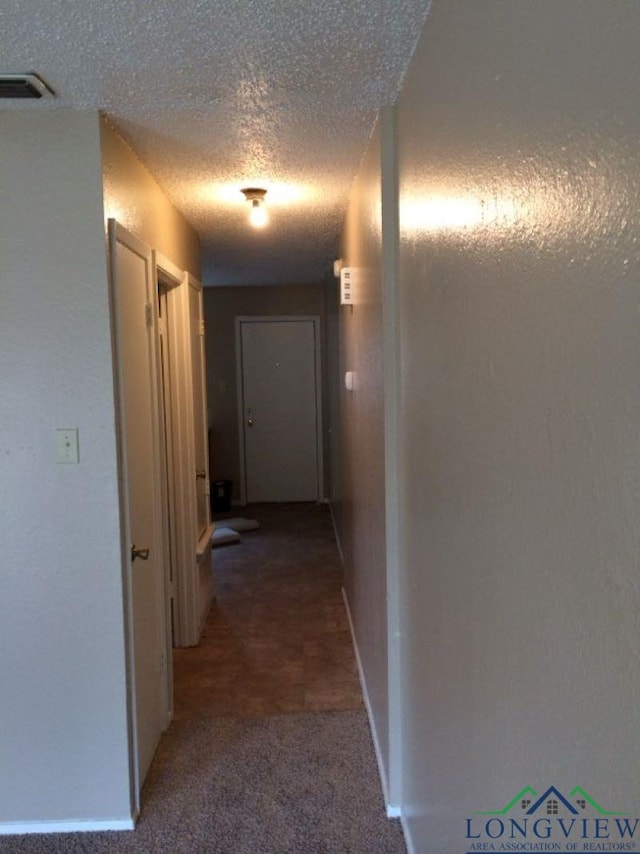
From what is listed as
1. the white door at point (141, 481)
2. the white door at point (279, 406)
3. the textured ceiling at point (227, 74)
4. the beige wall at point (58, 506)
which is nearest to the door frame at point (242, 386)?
the white door at point (279, 406)

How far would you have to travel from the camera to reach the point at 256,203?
118 inches

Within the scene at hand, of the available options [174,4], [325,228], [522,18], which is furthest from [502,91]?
[325,228]

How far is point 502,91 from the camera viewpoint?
934 mm

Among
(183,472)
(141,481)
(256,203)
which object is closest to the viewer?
(141,481)

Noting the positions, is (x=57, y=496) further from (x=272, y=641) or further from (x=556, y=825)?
(x=272, y=641)

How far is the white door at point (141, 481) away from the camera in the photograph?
2164mm

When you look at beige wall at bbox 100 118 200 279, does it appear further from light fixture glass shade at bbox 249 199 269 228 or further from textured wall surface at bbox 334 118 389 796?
textured wall surface at bbox 334 118 389 796

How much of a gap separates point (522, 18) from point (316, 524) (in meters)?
5.49

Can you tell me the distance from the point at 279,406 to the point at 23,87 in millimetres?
5293

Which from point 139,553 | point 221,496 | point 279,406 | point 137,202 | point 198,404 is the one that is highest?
point 137,202

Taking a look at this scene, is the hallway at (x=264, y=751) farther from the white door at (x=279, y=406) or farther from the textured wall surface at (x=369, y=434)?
the white door at (x=279, y=406)

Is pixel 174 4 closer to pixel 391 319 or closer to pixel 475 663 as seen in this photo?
pixel 391 319

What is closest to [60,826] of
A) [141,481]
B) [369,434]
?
[141,481]

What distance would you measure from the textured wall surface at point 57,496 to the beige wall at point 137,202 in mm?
99
